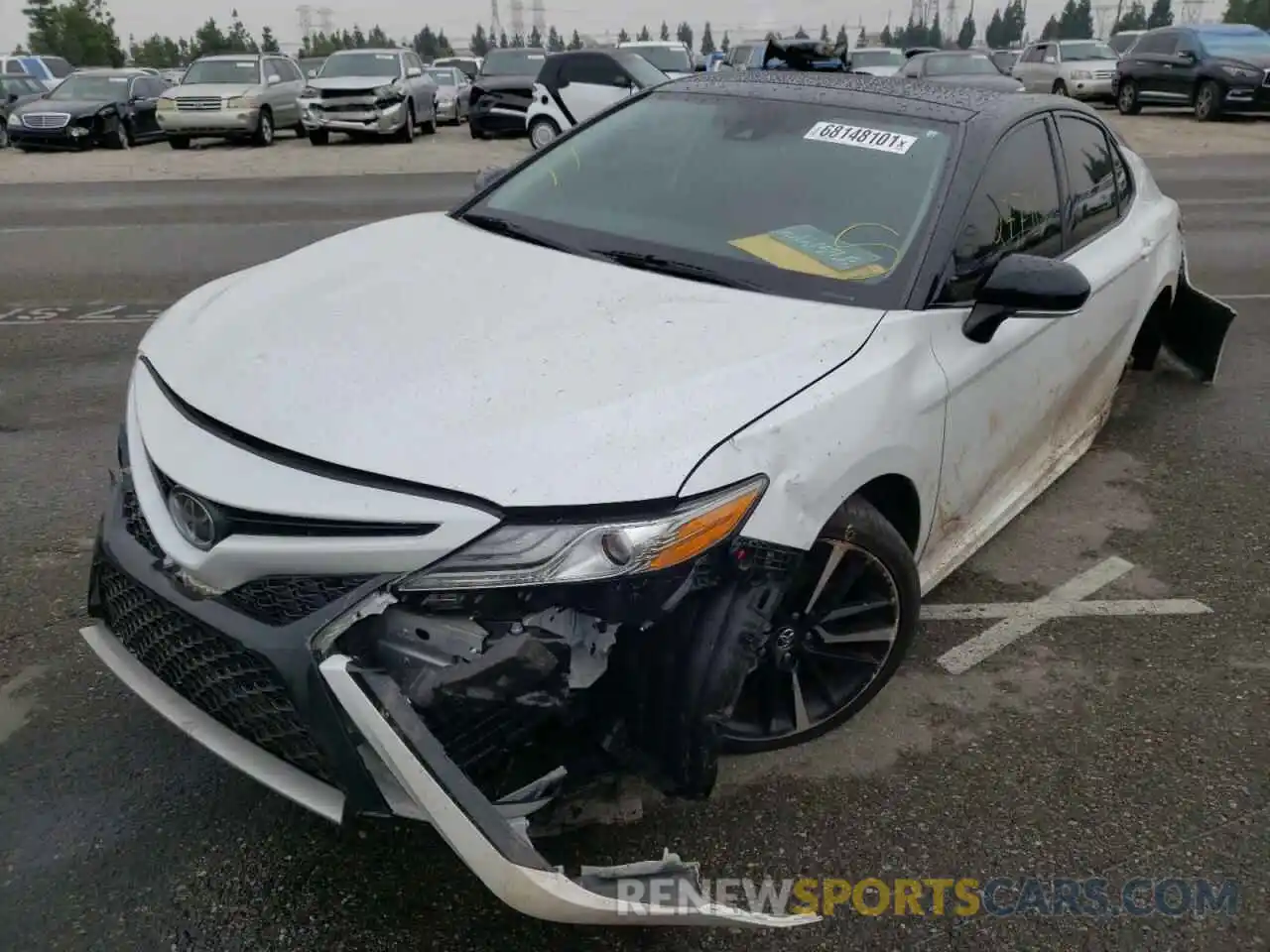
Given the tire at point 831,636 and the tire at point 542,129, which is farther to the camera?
the tire at point 542,129

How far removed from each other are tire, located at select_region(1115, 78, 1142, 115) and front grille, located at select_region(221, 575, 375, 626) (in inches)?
988

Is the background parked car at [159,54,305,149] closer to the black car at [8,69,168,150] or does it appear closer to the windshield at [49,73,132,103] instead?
the black car at [8,69,168,150]

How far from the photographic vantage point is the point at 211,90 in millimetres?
19562

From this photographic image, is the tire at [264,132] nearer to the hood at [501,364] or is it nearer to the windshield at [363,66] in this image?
the windshield at [363,66]

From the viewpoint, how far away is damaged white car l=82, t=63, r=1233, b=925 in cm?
205

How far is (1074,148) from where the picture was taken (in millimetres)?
4082

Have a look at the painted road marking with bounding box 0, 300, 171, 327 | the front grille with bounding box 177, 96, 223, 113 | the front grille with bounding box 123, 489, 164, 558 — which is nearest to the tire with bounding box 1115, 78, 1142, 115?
the front grille with bounding box 177, 96, 223, 113

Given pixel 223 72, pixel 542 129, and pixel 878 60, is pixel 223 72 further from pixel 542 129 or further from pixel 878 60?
pixel 878 60

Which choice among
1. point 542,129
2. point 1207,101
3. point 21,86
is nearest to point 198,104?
point 542,129

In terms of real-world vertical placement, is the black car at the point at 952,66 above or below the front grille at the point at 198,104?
below

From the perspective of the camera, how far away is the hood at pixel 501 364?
2146 millimetres

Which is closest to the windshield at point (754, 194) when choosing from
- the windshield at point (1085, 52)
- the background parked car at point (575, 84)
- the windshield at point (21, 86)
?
the background parked car at point (575, 84)

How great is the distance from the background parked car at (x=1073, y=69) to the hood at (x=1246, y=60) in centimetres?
482

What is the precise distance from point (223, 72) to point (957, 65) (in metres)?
14.7
